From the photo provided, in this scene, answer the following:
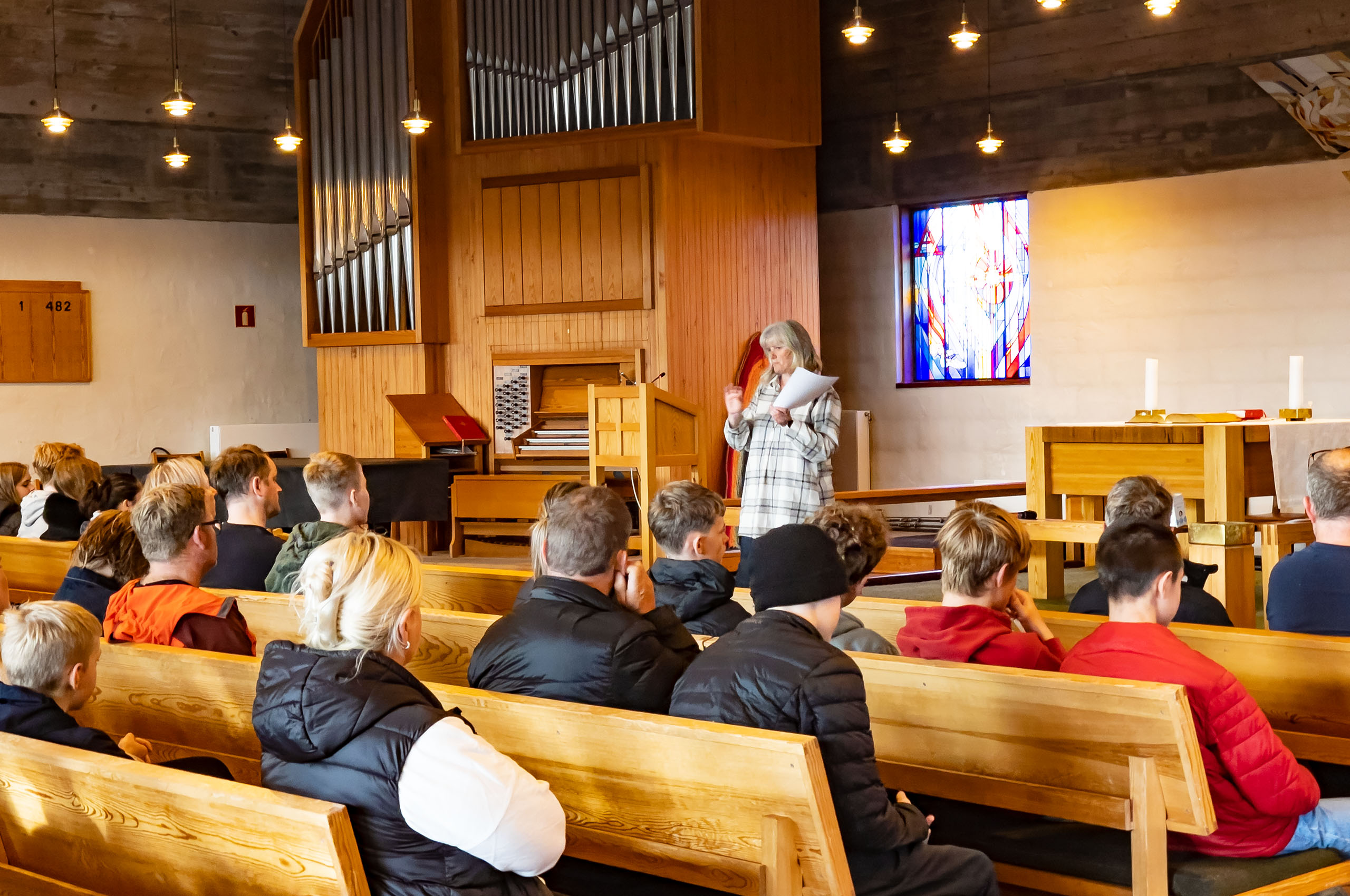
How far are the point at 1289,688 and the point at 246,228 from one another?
33.8ft

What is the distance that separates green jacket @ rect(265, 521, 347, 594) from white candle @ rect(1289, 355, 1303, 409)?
4.25 meters

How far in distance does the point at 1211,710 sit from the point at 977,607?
0.55 metres

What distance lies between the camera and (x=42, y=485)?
6.45 metres

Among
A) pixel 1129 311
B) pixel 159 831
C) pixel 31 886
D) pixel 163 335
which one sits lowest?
pixel 31 886

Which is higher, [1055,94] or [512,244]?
[1055,94]

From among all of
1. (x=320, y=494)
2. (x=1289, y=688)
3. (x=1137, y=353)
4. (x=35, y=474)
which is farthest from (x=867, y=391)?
(x=1289, y=688)

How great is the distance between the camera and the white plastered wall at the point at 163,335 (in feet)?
35.8

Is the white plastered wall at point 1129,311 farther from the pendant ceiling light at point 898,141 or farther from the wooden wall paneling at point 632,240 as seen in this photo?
the wooden wall paneling at point 632,240

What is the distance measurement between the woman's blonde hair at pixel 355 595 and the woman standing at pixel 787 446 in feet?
9.89

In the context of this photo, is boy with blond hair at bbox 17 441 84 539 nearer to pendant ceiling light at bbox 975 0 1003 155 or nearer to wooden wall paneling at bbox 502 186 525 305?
wooden wall paneling at bbox 502 186 525 305

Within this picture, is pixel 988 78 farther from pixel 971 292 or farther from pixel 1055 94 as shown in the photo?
pixel 971 292

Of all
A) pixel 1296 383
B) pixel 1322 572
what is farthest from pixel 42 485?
pixel 1296 383

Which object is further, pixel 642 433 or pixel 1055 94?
pixel 1055 94

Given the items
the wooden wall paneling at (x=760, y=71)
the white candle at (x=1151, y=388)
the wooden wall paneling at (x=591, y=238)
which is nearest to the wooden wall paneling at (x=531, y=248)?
the wooden wall paneling at (x=591, y=238)
